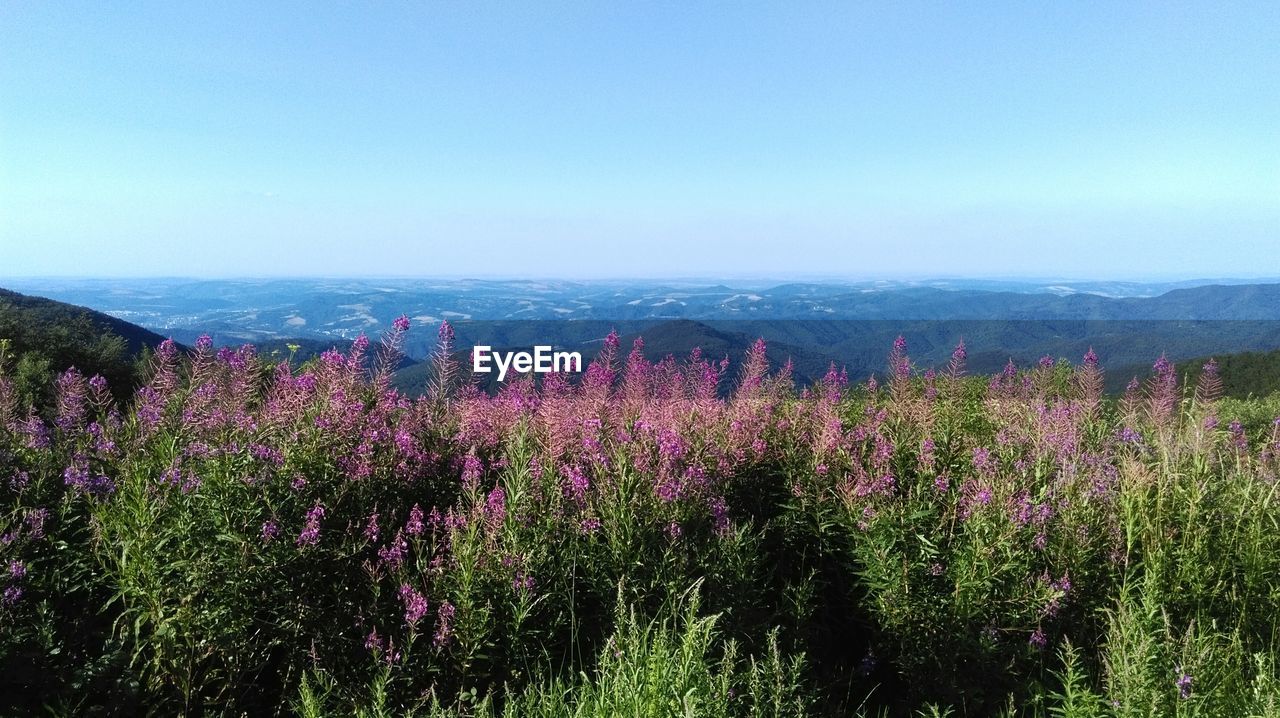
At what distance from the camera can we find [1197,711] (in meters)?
2.74

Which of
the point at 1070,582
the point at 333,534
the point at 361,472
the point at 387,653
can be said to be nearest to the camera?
the point at 387,653

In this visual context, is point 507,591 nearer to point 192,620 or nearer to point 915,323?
point 192,620

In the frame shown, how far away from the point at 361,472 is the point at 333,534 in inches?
14.3

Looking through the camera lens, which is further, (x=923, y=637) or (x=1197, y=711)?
(x=923, y=637)

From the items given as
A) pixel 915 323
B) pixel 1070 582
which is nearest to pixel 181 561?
pixel 1070 582

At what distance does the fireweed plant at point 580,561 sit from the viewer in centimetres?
276

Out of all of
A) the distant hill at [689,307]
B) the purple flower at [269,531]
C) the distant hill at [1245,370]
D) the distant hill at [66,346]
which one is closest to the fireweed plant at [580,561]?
the purple flower at [269,531]

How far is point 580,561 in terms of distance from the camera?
338 centimetres

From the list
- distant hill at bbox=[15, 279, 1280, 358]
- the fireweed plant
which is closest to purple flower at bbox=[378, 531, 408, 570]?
the fireweed plant

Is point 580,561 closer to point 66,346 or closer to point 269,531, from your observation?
point 269,531

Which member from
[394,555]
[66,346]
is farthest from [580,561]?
[66,346]

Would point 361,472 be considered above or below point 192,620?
above

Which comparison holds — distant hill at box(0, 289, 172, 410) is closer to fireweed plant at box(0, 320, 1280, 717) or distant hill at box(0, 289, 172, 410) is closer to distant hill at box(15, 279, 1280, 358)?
fireweed plant at box(0, 320, 1280, 717)

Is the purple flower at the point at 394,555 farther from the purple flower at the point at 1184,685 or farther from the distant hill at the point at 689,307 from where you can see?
the distant hill at the point at 689,307
